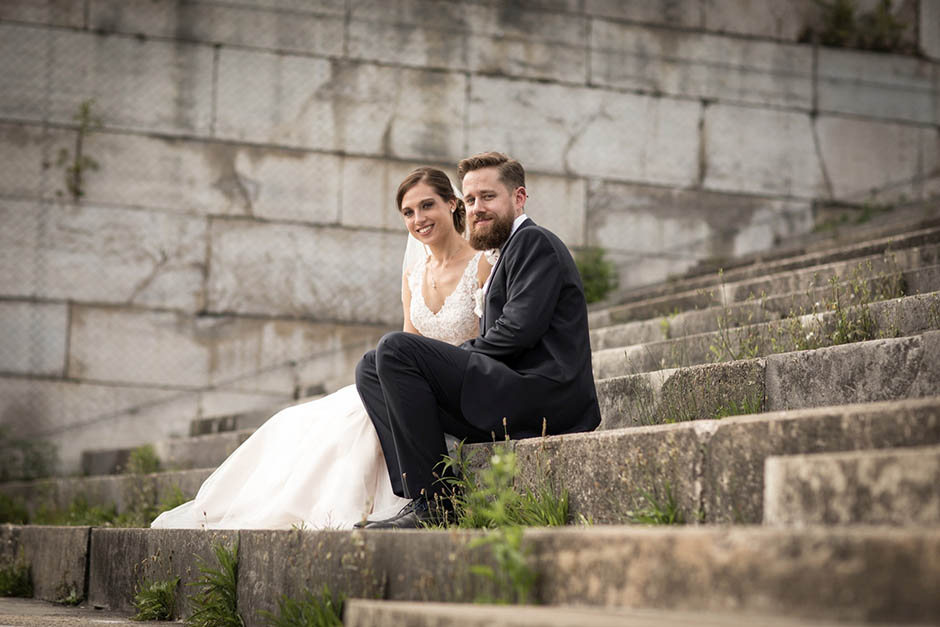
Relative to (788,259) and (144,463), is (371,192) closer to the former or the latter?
(144,463)

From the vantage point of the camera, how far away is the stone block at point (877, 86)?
36.8 feet

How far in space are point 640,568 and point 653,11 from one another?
9.69 m

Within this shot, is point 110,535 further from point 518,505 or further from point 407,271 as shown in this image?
point 518,505

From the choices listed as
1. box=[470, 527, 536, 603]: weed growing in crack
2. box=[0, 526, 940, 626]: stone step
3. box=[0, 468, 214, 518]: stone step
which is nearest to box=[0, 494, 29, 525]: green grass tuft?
box=[0, 468, 214, 518]: stone step

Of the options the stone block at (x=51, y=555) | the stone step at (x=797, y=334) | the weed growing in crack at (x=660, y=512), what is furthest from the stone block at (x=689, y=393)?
the stone block at (x=51, y=555)

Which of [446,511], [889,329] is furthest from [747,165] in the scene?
[446,511]

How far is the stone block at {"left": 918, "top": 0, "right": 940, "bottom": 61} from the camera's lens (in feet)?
37.5

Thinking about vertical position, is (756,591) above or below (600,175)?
below

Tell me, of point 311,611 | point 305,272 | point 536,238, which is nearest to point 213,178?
point 305,272

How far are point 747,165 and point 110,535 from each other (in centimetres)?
792

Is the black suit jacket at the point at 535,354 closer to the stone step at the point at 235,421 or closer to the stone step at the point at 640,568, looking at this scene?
the stone step at the point at 640,568

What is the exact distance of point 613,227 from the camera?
10664mm

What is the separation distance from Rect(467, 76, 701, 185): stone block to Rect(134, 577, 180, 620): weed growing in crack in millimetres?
6902

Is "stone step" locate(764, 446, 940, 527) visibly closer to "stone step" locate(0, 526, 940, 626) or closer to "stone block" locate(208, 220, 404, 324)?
"stone step" locate(0, 526, 940, 626)
